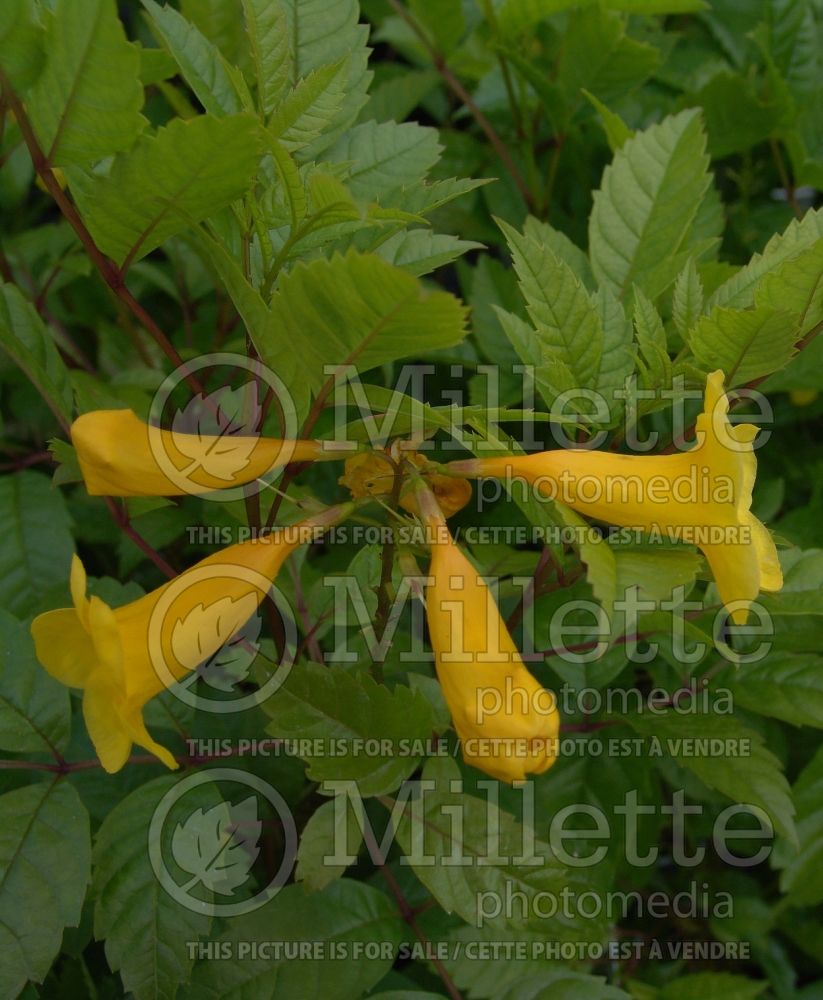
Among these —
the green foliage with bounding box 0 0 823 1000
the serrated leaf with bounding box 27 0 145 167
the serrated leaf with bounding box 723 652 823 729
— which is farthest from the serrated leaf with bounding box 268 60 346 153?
the serrated leaf with bounding box 723 652 823 729

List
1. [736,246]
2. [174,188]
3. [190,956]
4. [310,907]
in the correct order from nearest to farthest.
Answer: [174,188] < [190,956] < [310,907] < [736,246]

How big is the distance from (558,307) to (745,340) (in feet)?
0.58

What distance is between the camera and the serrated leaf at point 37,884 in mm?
912

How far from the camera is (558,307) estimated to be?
36.1 inches

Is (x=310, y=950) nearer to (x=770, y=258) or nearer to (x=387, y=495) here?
(x=387, y=495)

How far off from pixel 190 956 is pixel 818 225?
0.96 m

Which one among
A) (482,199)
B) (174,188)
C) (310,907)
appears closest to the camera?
(174,188)

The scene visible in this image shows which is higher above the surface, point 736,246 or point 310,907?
point 736,246

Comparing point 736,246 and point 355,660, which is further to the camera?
point 736,246

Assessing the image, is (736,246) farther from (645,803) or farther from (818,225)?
(645,803)

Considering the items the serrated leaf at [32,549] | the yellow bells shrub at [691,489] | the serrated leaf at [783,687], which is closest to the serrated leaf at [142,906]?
the serrated leaf at [32,549]

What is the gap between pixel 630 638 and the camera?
1110mm

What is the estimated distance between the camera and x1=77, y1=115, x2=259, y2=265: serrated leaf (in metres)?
0.72

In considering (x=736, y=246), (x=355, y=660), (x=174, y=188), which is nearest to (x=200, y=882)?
(x=355, y=660)
